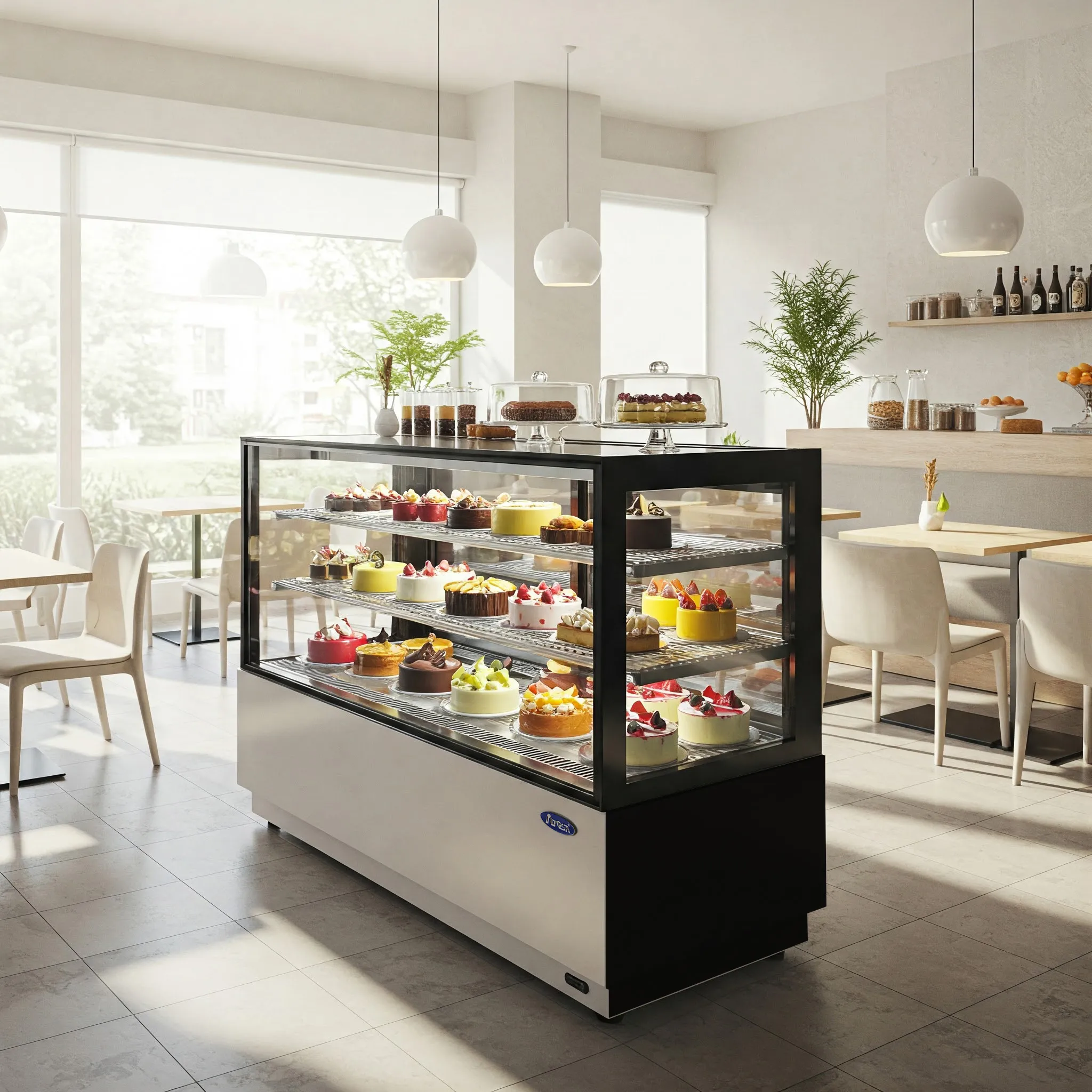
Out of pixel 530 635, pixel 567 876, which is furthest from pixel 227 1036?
pixel 530 635

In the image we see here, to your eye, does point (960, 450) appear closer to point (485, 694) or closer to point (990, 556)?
point (990, 556)

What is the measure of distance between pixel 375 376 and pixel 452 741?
17.7 ft

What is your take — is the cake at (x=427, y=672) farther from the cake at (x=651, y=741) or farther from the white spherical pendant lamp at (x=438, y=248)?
the white spherical pendant lamp at (x=438, y=248)

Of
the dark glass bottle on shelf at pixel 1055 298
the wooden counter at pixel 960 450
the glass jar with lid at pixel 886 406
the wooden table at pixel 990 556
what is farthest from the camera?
→ the dark glass bottle on shelf at pixel 1055 298

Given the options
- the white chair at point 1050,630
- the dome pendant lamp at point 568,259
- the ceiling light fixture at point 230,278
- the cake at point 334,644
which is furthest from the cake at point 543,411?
the ceiling light fixture at point 230,278

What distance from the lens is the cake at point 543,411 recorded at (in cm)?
351

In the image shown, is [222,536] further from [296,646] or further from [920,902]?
[920,902]

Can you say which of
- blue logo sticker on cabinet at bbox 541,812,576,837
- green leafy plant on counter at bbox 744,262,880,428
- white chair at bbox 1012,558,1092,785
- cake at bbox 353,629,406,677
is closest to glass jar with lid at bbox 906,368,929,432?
green leafy plant on counter at bbox 744,262,880,428

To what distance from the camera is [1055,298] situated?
746 centimetres

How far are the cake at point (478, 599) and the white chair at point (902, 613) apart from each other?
1635 mm

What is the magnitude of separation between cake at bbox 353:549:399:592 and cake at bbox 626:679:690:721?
1.07m

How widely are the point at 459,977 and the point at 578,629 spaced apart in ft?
3.01

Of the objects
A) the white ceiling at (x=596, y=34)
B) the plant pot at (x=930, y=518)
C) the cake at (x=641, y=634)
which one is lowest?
the cake at (x=641, y=634)

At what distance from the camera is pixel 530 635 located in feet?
10.2
